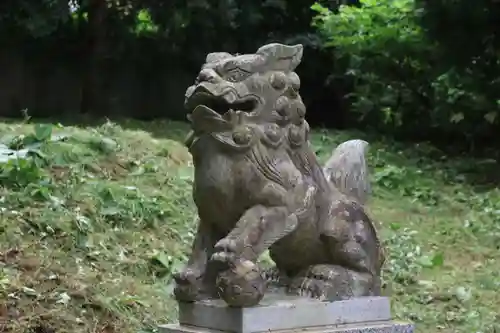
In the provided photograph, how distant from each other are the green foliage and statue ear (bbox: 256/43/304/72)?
5.90 metres

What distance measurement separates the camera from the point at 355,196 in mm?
3549

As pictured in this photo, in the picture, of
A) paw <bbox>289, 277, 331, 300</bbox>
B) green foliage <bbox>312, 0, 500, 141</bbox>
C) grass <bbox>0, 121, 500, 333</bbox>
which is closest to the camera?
paw <bbox>289, 277, 331, 300</bbox>

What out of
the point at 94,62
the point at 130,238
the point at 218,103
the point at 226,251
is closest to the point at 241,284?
the point at 226,251

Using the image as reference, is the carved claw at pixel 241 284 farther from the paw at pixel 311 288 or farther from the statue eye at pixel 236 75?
the statue eye at pixel 236 75

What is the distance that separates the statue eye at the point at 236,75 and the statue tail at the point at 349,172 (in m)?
0.53

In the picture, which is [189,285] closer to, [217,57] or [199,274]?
[199,274]

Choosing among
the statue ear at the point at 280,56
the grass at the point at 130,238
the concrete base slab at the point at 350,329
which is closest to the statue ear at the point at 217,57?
the statue ear at the point at 280,56

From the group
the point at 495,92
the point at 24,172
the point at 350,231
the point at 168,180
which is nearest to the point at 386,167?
the point at 495,92

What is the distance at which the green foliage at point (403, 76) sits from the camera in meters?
9.12

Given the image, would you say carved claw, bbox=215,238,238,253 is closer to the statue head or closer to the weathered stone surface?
the weathered stone surface

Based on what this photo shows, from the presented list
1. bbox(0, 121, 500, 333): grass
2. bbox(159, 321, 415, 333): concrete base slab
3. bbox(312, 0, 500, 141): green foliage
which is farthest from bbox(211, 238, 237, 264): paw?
bbox(312, 0, 500, 141): green foliage

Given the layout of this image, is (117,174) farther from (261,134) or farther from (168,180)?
(261,134)

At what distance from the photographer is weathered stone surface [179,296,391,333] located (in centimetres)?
304

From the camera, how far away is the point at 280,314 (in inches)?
122
